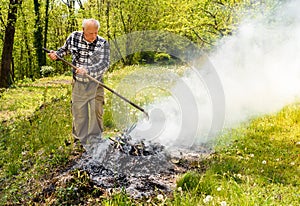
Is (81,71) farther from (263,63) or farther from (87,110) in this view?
(263,63)

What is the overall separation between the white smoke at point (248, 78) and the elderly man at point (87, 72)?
872mm

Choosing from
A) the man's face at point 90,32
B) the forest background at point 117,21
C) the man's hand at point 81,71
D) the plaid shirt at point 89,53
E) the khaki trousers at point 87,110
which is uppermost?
the forest background at point 117,21

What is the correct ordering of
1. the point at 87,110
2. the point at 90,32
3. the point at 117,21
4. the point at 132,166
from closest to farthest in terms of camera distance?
1. the point at 132,166
2. the point at 90,32
3. the point at 87,110
4. the point at 117,21

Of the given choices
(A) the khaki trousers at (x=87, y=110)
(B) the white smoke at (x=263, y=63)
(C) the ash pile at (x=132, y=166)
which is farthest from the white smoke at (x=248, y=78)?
(C) the ash pile at (x=132, y=166)

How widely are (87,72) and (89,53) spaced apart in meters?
0.26

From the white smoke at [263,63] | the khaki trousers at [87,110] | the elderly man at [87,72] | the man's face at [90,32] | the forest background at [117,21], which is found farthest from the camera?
the forest background at [117,21]

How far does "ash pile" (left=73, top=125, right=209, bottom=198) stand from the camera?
13.4 ft

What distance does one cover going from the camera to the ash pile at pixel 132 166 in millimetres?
4090

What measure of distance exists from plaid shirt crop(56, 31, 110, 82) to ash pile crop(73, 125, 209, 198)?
3.16 ft

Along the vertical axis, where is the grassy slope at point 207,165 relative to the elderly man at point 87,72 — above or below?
below

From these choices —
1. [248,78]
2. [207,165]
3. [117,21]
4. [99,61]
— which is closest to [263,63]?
[248,78]

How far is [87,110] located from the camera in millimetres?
5508

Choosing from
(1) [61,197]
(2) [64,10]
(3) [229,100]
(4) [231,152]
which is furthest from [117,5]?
(1) [61,197]

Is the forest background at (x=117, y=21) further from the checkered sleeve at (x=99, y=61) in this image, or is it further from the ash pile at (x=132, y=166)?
the ash pile at (x=132, y=166)
